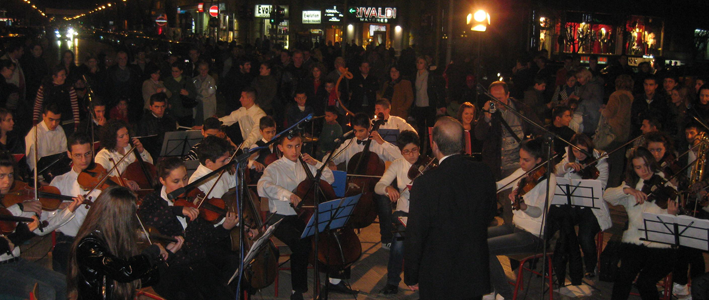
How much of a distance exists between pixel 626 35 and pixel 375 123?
17.8 meters

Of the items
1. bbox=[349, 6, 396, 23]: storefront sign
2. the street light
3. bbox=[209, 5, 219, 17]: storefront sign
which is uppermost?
bbox=[209, 5, 219, 17]: storefront sign

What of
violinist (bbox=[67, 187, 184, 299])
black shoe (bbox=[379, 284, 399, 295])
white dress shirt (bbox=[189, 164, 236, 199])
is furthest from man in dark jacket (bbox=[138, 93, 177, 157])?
violinist (bbox=[67, 187, 184, 299])

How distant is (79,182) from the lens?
4445mm

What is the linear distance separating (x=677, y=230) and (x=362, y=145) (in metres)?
3.09

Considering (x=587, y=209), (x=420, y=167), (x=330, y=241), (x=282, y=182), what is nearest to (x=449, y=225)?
(x=330, y=241)

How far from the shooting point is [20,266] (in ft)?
11.9

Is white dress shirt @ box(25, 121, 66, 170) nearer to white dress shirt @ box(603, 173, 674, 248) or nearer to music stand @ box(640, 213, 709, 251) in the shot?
white dress shirt @ box(603, 173, 674, 248)

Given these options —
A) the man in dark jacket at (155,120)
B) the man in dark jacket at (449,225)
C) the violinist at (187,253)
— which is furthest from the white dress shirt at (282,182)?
the man in dark jacket at (155,120)

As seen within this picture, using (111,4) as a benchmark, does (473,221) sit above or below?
below

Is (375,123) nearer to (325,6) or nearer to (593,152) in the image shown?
(593,152)

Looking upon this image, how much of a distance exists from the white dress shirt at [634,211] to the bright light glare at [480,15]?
5988 millimetres

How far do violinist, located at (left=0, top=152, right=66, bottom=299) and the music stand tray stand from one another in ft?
5.35

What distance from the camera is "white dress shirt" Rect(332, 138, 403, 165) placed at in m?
6.00

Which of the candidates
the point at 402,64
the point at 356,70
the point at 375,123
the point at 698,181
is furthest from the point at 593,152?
the point at 402,64
